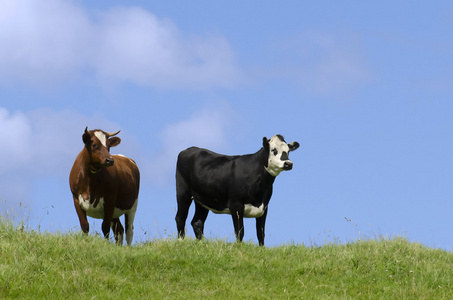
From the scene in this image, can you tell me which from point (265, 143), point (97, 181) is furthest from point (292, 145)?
point (97, 181)

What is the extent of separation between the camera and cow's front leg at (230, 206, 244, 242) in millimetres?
13742

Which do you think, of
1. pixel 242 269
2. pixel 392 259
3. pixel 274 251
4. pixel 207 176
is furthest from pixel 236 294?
pixel 207 176

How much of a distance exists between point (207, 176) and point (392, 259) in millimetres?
4451

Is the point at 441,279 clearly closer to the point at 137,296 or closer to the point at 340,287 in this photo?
the point at 340,287

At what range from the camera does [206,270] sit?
11664 mm

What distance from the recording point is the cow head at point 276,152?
13.8 metres

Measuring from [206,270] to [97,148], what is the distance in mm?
3590

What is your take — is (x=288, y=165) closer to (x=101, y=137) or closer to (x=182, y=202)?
(x=182, y=202)

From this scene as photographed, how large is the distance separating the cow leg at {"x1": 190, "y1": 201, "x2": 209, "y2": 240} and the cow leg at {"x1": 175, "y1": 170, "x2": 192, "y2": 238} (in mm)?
212

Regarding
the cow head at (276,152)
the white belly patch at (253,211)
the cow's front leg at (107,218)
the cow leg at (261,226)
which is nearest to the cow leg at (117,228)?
the cow's front leg at (107,218)

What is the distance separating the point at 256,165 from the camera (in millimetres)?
14133

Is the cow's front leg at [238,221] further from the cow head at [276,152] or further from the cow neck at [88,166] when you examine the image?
the cow neck at [88,166]

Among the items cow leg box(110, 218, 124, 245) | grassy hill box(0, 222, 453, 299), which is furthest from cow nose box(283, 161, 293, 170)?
cow leg box(110, 218, 124, 245)

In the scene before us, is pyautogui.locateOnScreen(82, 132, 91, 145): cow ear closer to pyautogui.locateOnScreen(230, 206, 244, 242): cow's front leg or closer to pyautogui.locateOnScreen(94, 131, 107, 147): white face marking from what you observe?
pyautogui.locateOnScreen(94, 131, 107, 147): white face marking
